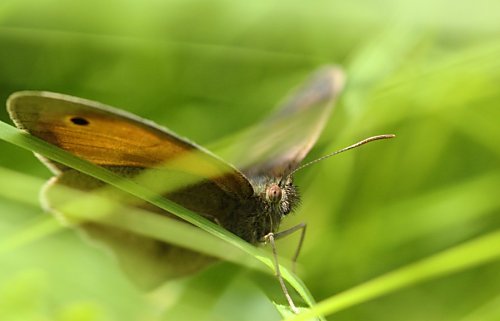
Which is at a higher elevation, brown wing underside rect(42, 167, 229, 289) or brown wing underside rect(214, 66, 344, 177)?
brown wing underside rect(214, 66, 344, 177)

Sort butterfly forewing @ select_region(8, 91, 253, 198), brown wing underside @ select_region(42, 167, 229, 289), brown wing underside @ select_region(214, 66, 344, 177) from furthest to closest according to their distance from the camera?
brown wing underside @ select_region(214, 66, 344, 177), brown wing underside @ select_region(42, 167, 229, 289), butterfly forewing @ select_region(8, 91, 253, 198)

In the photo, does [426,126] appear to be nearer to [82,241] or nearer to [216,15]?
[216,15]

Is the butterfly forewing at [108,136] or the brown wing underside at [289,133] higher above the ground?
the brown wing underside at [289,133]

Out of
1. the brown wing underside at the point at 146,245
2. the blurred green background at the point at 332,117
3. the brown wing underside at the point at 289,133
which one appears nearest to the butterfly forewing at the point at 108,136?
the brown wing underside at the point at 146,245

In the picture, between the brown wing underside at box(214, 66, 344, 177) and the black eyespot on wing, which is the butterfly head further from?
the black eyespot on wing

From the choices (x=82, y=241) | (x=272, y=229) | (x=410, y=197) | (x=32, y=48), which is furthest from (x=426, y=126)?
(x=32, y=48)

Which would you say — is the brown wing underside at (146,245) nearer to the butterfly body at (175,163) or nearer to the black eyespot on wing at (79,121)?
the butterfly body at (175,163)

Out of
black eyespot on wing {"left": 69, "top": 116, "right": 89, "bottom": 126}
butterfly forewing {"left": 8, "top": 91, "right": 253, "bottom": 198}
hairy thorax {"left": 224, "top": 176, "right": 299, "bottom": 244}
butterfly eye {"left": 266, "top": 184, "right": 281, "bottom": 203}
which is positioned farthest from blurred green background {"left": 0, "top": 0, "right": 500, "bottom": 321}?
black eyespot on wing {"left": 69, "top": 116, "right": 89, "bottom": 126}
